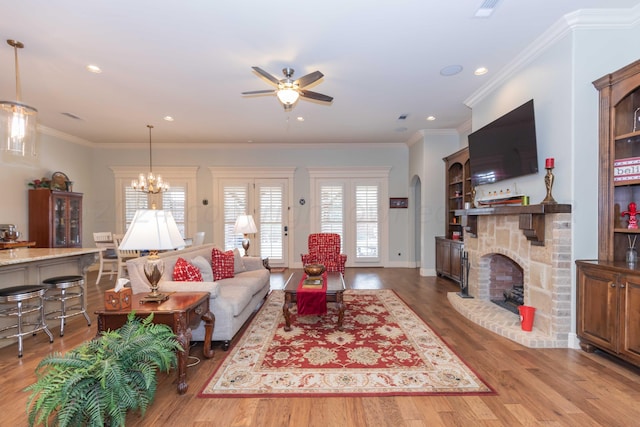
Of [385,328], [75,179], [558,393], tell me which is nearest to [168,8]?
[385,328]

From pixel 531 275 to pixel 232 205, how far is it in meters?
6.17

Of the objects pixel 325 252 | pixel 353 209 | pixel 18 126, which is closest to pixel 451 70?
pixel 325 252

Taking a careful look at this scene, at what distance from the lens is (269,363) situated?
266 cm

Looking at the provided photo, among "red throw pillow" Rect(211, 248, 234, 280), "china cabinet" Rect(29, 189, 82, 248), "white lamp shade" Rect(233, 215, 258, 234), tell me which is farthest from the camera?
"china cabinet" Rect(29, 189, 82, 248)

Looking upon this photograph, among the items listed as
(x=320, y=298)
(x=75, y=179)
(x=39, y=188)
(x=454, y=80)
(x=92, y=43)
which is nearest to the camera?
(x=92, y=43)

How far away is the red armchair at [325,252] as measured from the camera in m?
5.12

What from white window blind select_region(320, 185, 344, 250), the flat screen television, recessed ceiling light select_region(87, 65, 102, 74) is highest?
recessed ceiling light select_region(87, 65, 102, 74)

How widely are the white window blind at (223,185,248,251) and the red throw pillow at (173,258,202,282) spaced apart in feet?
13.8

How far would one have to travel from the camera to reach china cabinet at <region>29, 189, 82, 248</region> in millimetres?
5559

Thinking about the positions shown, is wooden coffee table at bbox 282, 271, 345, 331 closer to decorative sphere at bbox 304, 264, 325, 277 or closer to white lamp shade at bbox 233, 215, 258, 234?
decorative sphere at bbox 304, 264, 325, 277

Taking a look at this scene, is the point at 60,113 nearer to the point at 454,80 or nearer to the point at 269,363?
the point at 269,363

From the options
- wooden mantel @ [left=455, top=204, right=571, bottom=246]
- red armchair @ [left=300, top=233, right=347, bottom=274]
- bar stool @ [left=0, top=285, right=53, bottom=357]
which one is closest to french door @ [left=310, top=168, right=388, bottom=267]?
red armchair @ [left=300, top=233, right=347, bottom=274]

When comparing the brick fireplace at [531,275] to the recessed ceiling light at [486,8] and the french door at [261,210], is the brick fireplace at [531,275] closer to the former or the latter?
the recessed ceiling light at [486,8]

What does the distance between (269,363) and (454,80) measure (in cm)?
403
